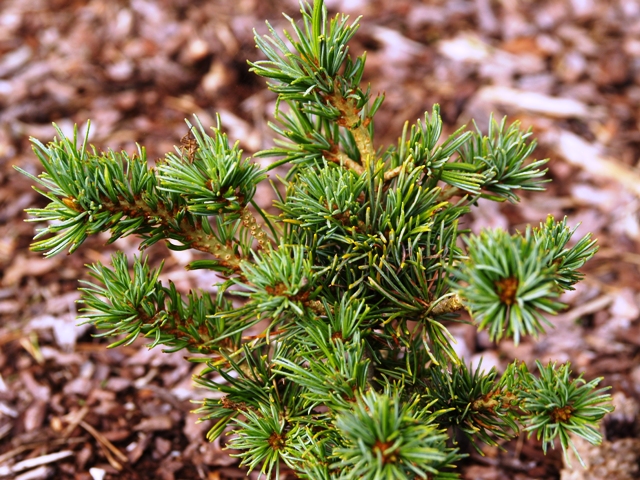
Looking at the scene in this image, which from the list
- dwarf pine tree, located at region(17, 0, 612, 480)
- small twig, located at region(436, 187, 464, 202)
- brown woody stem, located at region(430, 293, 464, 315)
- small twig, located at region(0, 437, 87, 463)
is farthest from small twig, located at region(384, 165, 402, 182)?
small twig, located at region(0, 437, 87, 463)

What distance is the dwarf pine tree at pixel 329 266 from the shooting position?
1218mm

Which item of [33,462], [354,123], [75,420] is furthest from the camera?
[75,420]

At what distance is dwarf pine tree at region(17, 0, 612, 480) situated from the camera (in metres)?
1.22

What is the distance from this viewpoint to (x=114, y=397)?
2.28m

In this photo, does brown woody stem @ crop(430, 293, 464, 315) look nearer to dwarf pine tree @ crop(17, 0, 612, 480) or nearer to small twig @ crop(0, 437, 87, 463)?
dwarf pine tree @ crop(17, 0, 612, 480)

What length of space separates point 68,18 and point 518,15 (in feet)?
9.54

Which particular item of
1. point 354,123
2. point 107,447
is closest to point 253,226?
point 354,123

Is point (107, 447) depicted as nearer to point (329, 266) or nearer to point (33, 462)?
point (33, 462)

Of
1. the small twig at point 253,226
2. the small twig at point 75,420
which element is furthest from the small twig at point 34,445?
the small twig at point 253,226

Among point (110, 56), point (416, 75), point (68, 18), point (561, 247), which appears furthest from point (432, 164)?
point (68, 18)

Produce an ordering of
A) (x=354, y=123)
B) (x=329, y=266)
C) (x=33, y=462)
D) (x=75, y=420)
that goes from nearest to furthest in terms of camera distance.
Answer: (x=329, y=266), (x=354, y=123), (x=33, y=462), (x=75, y=420)

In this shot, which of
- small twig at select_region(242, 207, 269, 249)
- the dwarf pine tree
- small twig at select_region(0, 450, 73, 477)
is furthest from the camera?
small twig at select_region(0, 450, 73, 477)

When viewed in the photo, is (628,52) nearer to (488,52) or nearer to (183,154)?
(488,52)

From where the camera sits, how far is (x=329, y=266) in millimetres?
1301
